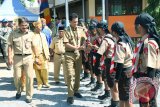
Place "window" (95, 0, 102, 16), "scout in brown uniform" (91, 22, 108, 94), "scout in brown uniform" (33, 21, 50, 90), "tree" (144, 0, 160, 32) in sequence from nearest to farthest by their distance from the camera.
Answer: "scout in brown uniform" (91, 22, 108, 94) → "scout in brown uniform" (33, 21, 50, 90) → "tree" (144, 0, 160, 32) → "window" (95, 0, 102, 16)

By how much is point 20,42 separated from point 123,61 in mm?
3079

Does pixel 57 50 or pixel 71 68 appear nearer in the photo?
pixel 71 68

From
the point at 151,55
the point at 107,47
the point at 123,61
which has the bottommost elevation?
the point at 123,61

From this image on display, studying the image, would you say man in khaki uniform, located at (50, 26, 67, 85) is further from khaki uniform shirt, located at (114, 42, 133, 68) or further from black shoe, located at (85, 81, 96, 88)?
khaki uniform shirt, located at (114, 42, 133, 68)

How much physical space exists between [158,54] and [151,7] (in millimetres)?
12757

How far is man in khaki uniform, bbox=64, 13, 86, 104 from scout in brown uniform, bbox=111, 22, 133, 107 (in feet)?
6.07

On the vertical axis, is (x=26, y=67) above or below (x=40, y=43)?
below

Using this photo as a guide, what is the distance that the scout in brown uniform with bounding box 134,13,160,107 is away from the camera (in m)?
5.04

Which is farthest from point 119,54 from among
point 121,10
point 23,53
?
point 121,10

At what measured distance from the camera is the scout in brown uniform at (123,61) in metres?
6.23

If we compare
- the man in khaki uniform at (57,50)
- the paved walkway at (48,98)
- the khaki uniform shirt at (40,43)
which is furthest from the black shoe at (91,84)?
the khaki uniform shirt at (40,43)

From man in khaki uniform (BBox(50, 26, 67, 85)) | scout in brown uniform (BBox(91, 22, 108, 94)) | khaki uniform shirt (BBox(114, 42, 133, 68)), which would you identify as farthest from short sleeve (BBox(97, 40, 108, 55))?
man in khaki uniform (BBox(50, 26, 67, 85))

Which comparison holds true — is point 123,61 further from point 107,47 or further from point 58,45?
point 58,45

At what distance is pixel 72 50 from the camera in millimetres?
8242
